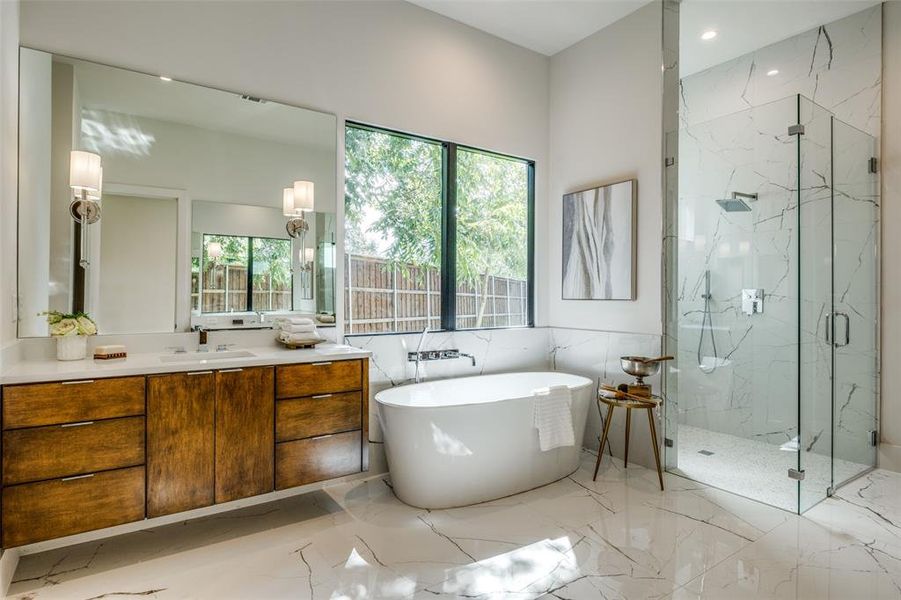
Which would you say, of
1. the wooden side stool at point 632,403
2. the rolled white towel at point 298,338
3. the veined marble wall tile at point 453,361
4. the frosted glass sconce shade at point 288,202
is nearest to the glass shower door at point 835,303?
the wooden side stool at point 632,403

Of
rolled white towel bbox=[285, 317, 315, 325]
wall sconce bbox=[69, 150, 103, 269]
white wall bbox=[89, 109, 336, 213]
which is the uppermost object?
white wall bbox=[89, 109, 336, 213]

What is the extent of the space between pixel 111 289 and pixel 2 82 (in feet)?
3.22

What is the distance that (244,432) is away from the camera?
2377 millimetres

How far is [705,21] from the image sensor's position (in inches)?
141

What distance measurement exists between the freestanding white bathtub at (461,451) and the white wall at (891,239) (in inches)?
94.2

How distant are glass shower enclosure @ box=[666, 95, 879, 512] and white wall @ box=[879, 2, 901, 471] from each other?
68mm

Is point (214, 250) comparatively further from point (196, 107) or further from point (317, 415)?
point (317, 415)

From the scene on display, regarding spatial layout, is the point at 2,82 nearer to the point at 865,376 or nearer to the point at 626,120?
the point at 626,120

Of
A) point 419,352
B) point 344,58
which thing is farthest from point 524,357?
point 344,58

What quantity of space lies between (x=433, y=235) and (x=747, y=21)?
2.79 meters

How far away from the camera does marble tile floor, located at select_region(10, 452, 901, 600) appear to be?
201 centimetres

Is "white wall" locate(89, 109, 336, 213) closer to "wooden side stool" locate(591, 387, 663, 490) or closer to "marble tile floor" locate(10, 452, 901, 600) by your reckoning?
"marble tile floor" locate(10, 452, 901, 600)

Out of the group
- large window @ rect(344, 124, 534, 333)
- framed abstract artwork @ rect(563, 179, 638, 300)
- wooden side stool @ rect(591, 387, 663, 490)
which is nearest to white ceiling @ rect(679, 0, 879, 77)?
framed abstract artwork @ rect(563, 179, 638, 300)

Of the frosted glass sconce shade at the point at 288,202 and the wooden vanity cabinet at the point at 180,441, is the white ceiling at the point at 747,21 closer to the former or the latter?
the frosted glass sconce shade at the point at 288,202
